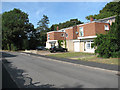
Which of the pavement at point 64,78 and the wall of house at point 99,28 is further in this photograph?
the wall of house at point 99,28

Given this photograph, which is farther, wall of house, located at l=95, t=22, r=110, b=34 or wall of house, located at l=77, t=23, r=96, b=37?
wall of house, located at l=77, t=23, r=96, b=37

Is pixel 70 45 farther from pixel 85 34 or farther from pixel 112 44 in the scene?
pixel 112 44

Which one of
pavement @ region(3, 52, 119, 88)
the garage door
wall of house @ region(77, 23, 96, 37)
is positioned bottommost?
pavement @ region(3, 52, 119, 88)

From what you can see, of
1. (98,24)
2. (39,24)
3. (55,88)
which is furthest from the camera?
(39,24)

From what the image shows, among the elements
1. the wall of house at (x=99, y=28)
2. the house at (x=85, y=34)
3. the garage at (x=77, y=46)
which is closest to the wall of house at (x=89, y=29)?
the house at (x=85, y=34)

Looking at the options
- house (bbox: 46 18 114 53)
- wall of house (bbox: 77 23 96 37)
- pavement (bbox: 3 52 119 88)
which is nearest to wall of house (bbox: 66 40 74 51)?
house (bbox: 46 18 114 53)

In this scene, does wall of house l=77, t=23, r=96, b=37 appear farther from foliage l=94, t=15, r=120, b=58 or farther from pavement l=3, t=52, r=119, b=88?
pavement l=3, t=52, r=119, b=88

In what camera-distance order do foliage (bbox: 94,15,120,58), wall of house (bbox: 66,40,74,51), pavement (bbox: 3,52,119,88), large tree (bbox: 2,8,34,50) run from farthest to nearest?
large tree (bbox: 2,8,34,50)
wall of house (bbox: 66,40,74,51)
foliage (bbox: 94,15,120,58)
pavement (bbox: 3,52,119,88)

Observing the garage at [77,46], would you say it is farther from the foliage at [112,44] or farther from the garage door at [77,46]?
the foliage at [112,44]

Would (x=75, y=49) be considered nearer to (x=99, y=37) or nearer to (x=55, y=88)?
(x=99, y=37)

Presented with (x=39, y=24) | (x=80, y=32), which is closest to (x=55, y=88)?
(x=80, y=32)

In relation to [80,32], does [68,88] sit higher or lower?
lower

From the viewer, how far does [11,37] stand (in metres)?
40.6

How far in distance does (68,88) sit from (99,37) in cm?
1275
